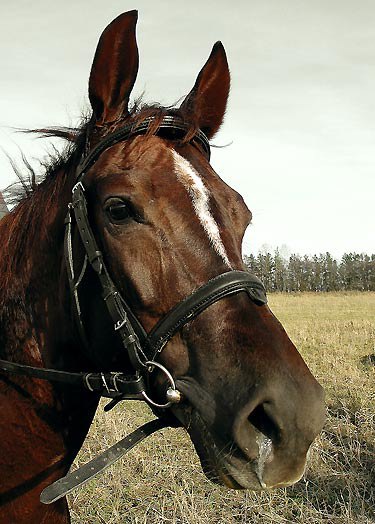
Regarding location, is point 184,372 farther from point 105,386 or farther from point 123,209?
point 123,209

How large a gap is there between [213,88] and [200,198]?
943mm

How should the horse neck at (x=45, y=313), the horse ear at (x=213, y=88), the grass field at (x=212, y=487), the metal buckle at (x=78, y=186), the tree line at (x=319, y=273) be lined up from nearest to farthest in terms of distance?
the metal buckle at (x=78, y=186)
the horse neck at (x=45, y=313)
the horse ear at (x=213, y=88)
the grass field at (x=212, y=487)
the tree line at (x=319, y=273)

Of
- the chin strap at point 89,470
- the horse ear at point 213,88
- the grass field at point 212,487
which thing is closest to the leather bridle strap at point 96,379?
the chin strap at point 89,470

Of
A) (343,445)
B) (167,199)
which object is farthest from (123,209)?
(343,445)

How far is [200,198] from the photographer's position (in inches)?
83.0

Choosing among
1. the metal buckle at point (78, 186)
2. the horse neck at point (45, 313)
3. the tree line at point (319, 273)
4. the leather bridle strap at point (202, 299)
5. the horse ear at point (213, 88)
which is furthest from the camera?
the tree line at point (319, 273)

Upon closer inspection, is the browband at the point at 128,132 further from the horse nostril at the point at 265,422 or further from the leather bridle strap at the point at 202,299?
the horse nostril at the point at 265,422

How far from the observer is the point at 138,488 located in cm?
499

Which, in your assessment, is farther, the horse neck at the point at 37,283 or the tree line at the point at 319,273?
the tree line at the point at 319,273

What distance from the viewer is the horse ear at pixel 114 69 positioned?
2.34 meters

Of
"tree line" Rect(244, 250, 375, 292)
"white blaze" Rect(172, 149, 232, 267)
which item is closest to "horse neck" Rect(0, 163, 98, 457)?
"white blaze" Rect(172, 149, 232, 267)

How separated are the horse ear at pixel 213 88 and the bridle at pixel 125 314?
1.01ft

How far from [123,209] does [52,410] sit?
1.03 metres

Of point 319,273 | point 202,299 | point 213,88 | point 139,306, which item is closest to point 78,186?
point 139,306
